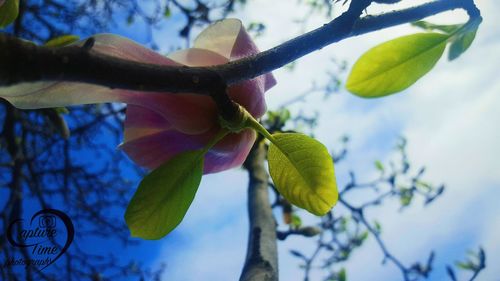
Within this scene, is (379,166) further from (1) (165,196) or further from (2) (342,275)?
(1) (165,196)

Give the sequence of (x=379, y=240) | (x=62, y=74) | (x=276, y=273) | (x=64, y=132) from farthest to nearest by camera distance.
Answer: (x=379, y=240) < (x=64, y=132) < (x=276, y=273) < (x=62, y=74)

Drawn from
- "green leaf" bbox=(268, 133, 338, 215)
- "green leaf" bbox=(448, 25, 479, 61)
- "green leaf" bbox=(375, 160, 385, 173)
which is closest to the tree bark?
"green leaf" bbox=(268, 133, 338, 215)

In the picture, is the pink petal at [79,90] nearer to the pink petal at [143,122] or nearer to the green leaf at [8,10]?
the pink petal at [143,122]

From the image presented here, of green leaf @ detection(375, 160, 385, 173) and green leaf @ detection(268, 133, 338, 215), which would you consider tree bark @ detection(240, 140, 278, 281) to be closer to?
green leaf @ detection(268, 133, 338, 215)

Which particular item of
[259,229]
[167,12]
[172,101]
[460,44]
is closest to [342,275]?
[259,229]

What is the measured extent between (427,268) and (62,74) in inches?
58.8

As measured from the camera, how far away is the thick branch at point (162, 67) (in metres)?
0.19

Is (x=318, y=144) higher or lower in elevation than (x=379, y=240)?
lower

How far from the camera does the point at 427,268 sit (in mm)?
1440

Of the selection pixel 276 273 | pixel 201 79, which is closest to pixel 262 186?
pixel 276 273

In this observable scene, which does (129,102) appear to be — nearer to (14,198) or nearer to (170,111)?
(170,111)

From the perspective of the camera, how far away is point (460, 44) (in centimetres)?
45

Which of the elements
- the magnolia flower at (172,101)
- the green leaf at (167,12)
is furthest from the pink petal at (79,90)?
the green leaf at (167,12)

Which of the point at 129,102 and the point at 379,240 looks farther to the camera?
the point at 379,240
